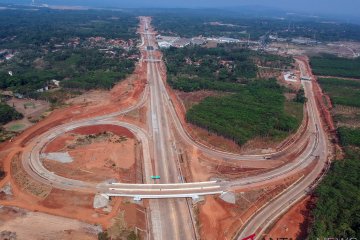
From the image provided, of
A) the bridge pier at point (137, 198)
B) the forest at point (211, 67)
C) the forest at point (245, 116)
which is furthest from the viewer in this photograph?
the forest at point (211, 67)

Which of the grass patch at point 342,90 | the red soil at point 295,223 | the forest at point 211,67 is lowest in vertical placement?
the red soil at point 295,223

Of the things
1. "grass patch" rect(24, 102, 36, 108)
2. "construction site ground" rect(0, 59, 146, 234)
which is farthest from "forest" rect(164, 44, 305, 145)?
"grass patch" rect(24, 102, 36, 108)

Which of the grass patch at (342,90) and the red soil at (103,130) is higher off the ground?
the grass patch at (342,90)

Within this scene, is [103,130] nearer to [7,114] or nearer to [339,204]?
[7,114]

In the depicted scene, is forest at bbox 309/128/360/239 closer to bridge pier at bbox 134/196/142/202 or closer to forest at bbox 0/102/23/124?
bridge pier at bbox 134/196/142/202

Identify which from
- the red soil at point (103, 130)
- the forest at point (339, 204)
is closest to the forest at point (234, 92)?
the red soil at point (103, 130)

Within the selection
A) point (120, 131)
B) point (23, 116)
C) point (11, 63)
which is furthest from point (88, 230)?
point (11, 63)

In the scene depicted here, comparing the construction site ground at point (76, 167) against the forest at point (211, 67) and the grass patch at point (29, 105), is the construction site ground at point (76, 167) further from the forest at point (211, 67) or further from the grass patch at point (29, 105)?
the forest at point (211, 67)
